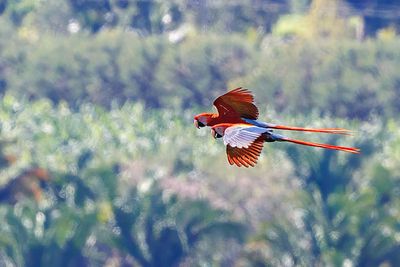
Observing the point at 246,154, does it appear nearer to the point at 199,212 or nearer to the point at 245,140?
the point at 245,140

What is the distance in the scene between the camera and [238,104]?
19172 mm

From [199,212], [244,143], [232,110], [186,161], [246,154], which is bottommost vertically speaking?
[186,161]

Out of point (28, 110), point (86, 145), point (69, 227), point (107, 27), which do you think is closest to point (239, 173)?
point (86, 145)

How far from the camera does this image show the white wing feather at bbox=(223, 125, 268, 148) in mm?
18500

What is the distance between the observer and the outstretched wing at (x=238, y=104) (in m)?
19.1

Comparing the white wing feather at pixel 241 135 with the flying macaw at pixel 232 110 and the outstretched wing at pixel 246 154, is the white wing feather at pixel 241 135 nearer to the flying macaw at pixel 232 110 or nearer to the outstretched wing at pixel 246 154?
the outstretched wing at pixel 246 154

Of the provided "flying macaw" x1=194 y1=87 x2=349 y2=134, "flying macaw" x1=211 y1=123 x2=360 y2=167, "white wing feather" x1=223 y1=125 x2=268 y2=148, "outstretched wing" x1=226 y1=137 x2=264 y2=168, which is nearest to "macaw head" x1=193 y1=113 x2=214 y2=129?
"flying macaw" x1=194 y1=87 x2=349 y2=134

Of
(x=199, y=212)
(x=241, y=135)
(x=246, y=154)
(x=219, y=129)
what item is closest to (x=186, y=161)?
(x=199, y=212)

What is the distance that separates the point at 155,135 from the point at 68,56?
2564cm

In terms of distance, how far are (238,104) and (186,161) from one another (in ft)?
125

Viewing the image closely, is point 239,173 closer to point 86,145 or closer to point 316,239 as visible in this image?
point 86,145

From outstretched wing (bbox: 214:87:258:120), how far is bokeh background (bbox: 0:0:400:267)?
30020mm

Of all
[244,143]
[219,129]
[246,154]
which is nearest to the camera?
[244,143]

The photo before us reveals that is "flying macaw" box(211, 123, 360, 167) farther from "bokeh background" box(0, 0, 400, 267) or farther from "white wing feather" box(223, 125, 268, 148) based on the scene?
"bokeh background" box(0, 0, 400, 267)
